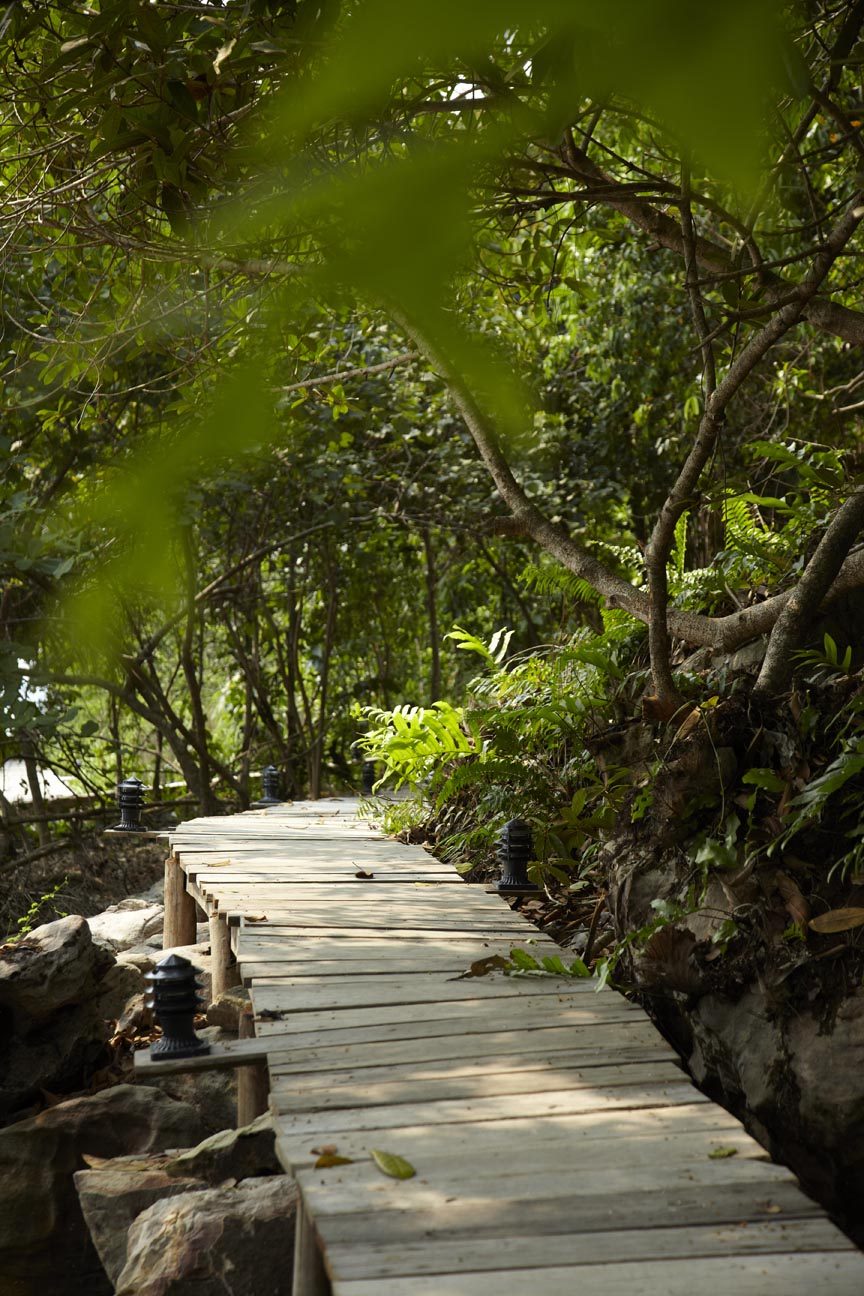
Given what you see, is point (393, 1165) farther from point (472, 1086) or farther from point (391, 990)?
point (391, 990)

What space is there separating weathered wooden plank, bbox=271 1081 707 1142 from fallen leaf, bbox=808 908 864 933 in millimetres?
691

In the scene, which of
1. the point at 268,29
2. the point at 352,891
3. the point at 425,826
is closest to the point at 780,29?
the point at 268,29

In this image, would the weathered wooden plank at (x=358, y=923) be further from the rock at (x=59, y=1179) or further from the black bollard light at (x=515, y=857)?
the rock at (x=59, y=1179)

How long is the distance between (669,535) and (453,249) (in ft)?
11.6

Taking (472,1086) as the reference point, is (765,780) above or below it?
above

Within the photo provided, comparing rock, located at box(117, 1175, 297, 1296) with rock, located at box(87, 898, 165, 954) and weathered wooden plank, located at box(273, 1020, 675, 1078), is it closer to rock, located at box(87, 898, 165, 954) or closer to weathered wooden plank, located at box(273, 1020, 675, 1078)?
weathered wooden plank, located at box(273, 1020, 675, 1078)

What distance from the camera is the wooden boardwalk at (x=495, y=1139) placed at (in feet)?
7.01

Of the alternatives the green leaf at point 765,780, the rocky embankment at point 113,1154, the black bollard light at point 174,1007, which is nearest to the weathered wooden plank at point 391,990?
the black bollard light at point 174,1007

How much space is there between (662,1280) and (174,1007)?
5.60ft

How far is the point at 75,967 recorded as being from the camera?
5742 mm

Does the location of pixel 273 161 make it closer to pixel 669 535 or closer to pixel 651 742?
pixel 669 535

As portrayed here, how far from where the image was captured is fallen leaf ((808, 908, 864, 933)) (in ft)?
11.1

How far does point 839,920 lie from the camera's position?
3.39m

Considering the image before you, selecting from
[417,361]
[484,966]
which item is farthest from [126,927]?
[484,966]
